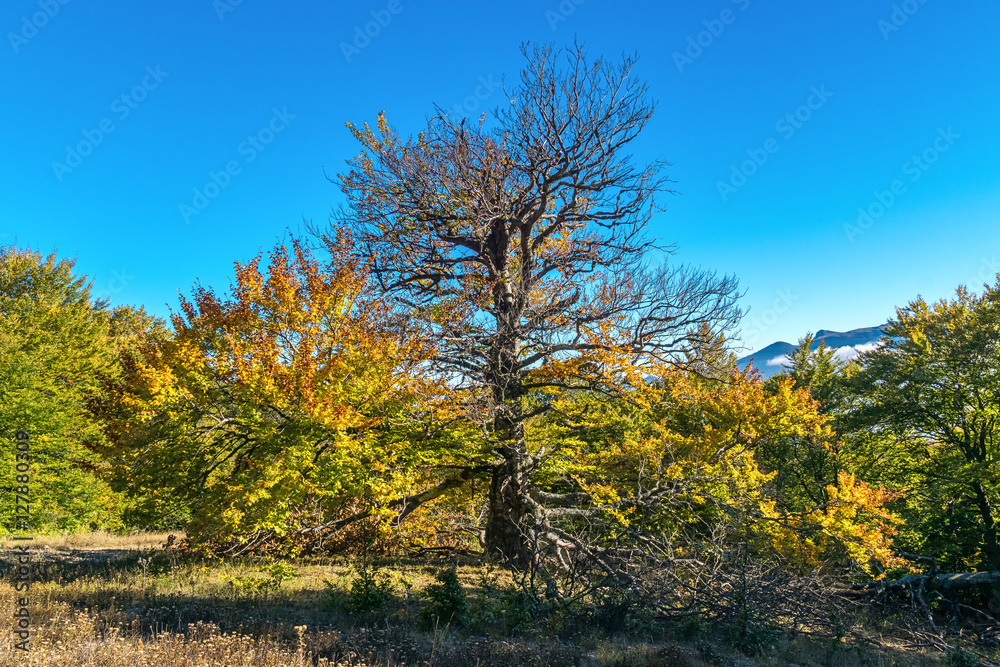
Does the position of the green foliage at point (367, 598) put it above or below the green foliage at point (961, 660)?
above

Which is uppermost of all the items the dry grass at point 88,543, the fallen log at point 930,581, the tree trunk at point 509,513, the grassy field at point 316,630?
the tree trunk at point 509,513

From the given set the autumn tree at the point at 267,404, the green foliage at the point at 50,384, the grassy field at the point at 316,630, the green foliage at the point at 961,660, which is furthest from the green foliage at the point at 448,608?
the green foliage at the point at 50,384

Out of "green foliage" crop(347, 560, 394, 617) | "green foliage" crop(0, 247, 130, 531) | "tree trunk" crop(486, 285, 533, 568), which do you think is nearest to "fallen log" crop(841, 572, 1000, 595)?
"tree trunk" crop(486, 285, 533, 568)

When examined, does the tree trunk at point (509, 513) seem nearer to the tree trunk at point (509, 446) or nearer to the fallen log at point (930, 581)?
the tree trunk at point (509, 446)

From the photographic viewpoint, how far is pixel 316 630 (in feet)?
23.2

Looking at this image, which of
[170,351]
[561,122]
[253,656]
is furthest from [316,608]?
[561,122]

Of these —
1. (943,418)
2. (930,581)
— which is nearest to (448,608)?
(930,581)

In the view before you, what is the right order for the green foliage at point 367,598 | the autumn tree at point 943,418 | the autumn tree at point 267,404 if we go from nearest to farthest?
the green foliage at point 367,598
the autumn tree at point 267,404
the autumn tree at point 943,418

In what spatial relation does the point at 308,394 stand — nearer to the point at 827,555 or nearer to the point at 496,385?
the point at 496,385

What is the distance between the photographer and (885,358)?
20.6 metres

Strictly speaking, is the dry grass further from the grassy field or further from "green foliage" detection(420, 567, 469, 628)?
"green foliage" detection(420, 567, 469, 628)

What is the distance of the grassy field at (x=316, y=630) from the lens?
5754mm

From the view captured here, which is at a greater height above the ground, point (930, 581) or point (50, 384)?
point (50, 384)

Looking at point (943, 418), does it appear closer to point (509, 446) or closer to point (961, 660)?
point (961, 660)
